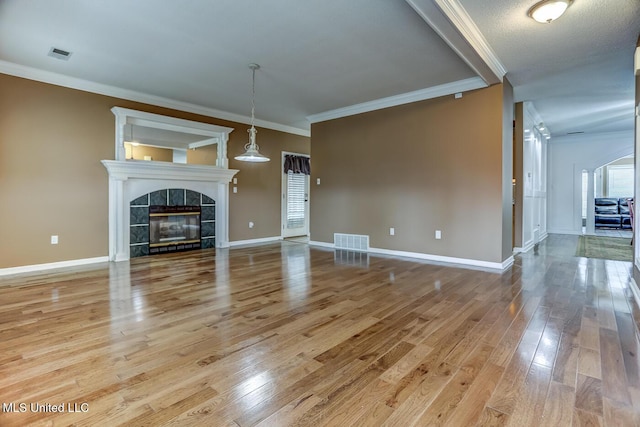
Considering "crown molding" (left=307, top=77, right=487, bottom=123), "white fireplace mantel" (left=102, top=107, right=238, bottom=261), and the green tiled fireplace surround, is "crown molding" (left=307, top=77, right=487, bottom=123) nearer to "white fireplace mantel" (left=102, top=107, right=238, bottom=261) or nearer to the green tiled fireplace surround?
"white fireplace mantel" (left=102, top=107, right=238, bottom=261)

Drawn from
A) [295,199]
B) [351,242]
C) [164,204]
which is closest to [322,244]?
[351,242]

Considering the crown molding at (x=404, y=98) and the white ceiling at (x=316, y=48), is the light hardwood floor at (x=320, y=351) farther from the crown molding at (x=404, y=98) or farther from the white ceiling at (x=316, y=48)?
the crown molding at (x=404, y=98)

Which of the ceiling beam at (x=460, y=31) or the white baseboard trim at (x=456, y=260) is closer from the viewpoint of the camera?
the ceiling beam at (x=460, y=31)

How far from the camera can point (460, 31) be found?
2828 millimetres

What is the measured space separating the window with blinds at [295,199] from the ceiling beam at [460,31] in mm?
4794

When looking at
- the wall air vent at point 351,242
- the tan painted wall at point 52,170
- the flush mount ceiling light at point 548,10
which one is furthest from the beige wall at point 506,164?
the tan painted wall at point 52,170

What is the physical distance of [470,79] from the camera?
4.39 meters

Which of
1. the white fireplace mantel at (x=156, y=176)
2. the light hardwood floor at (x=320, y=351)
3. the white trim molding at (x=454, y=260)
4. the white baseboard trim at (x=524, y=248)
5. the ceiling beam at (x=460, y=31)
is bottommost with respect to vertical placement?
the light hardwood floor at (x=320, y=351)

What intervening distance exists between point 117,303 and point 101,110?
3.32 meters

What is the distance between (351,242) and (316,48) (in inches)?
137

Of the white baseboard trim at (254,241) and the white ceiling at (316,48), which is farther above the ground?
the white ceiling at (316,48)

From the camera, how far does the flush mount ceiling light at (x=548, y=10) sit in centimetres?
257

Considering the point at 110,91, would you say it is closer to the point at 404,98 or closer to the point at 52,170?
the point at 52,170

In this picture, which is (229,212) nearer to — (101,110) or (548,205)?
(101,110)
